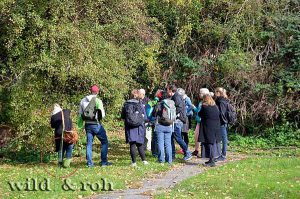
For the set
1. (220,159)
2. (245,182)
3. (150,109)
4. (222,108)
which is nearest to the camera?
(245,182)

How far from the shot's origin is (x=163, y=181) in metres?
12.4

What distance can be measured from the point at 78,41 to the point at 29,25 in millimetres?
1492

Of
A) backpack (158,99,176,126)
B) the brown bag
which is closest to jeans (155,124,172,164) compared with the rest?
backpack (158,99,176,126)

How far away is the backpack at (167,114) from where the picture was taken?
14.6 metres

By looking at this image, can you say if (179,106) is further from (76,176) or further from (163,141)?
(76,176)

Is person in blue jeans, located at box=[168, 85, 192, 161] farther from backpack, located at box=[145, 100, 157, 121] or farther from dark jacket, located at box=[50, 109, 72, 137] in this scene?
dark jacket, located at box=[50, 109, 72, 137]

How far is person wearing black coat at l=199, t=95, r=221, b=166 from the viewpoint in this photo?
47.0ft

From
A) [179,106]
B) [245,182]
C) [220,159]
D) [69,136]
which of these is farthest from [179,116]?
[245,182]

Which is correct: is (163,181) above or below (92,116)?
below

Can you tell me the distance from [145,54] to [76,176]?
1065cm

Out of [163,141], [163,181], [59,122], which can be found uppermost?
[59,122]

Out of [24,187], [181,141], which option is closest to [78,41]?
[181,141]

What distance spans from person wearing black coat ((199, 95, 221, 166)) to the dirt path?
0.60 m

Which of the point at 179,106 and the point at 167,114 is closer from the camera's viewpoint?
the point at 167,114
